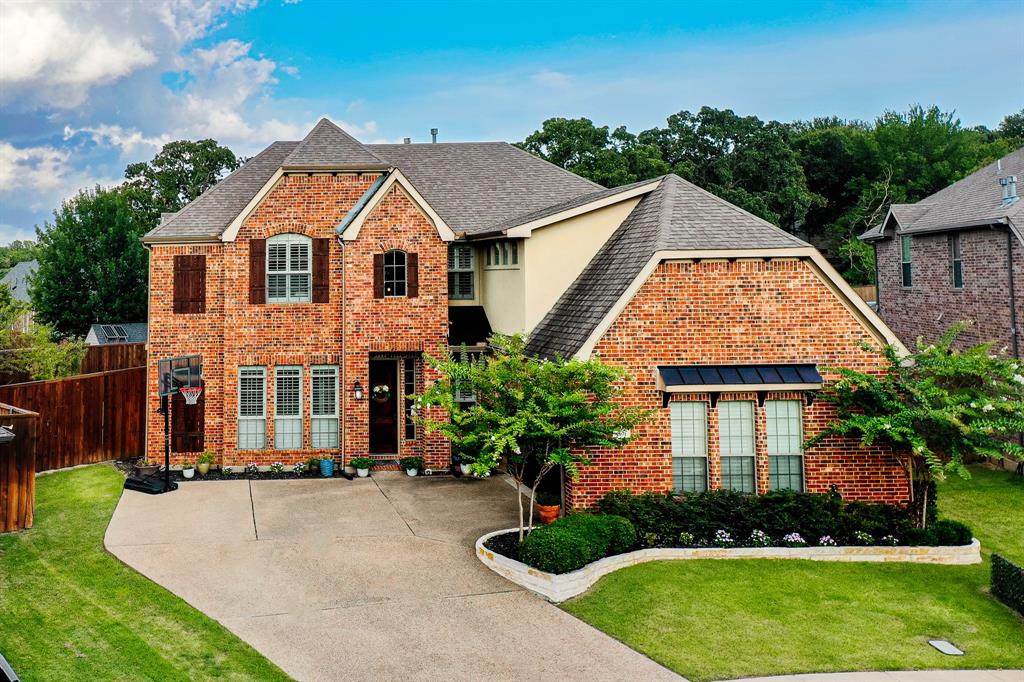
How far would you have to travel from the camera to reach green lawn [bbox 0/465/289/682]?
8617mm

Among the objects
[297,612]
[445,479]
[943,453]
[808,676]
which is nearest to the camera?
[808,676]

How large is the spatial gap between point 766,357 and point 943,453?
10.8ft

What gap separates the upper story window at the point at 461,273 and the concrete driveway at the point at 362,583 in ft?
19.8

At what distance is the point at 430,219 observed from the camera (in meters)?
19.3

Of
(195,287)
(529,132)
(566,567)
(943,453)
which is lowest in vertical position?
(566,567)

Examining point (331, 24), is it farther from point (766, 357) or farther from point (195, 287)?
point (766, 357)

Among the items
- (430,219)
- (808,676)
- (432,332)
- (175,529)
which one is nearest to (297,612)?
(175,529)

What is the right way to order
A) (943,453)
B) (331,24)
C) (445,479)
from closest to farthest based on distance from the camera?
(943,453)
(445,479)
(331,24)

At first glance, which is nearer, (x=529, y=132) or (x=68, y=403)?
(x=68, y=403)

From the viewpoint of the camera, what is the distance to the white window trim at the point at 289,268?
1952 centimetres

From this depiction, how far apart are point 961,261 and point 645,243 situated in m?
12.9

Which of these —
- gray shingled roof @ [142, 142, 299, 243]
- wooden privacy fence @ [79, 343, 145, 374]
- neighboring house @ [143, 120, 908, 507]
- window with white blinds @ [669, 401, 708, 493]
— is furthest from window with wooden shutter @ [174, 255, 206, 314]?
window with white blinds @ [669, 401, 708, 493]

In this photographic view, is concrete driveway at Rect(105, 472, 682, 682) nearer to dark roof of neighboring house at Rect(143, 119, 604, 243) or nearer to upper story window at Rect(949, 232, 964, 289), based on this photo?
dark roof of neighboring house at Rect(143, 119, 604, 243)

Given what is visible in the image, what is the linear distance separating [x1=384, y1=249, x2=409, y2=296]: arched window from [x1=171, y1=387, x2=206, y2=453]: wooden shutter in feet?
18.9
